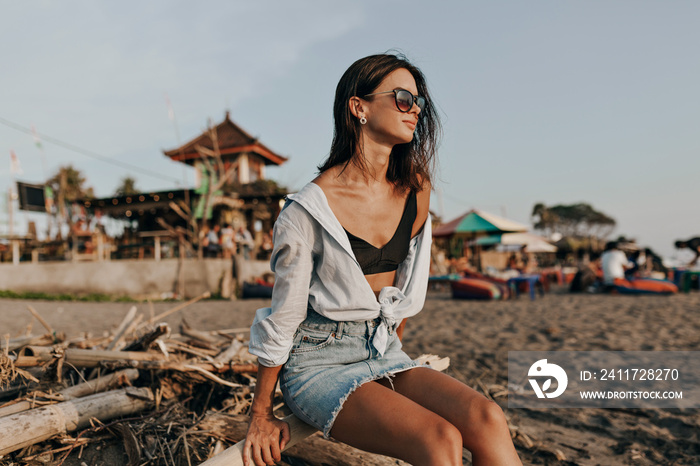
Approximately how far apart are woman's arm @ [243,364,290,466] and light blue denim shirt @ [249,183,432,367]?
73 mm

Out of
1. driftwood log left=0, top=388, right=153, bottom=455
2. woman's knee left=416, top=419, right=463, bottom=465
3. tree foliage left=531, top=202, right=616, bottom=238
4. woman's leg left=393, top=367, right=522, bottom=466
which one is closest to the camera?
woman's knee left=416, top=419, right=463, bottom=465

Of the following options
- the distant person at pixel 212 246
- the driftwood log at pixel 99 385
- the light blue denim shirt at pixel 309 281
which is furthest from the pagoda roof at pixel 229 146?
the light blue denim shirt at pixel 309 281

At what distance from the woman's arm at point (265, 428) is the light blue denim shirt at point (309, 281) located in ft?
0.24

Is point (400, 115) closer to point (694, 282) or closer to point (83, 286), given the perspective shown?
point (694, 282)

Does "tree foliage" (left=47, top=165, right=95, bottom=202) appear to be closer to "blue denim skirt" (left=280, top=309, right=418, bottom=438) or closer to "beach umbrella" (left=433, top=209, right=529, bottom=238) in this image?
"beach umbrella" (left=433, top=209, right=529, bottom=238)

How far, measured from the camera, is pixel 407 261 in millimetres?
1987

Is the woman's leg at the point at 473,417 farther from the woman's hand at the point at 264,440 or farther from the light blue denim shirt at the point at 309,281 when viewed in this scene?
the woman's hand at the point at 264,440

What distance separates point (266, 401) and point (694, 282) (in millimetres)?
15204

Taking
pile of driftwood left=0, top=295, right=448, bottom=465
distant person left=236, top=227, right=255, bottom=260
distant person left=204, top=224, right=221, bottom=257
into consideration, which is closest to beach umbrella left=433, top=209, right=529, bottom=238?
distant person left=236, top=227, right=255, bottom=260

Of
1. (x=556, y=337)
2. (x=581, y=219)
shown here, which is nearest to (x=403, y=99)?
(x=556, y=337)

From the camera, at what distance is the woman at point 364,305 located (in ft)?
4.89

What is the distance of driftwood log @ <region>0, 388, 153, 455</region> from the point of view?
196cm

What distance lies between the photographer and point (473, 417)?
4.91 feet

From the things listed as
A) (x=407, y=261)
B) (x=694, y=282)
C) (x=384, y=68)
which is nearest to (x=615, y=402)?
(x=407, y=261)
